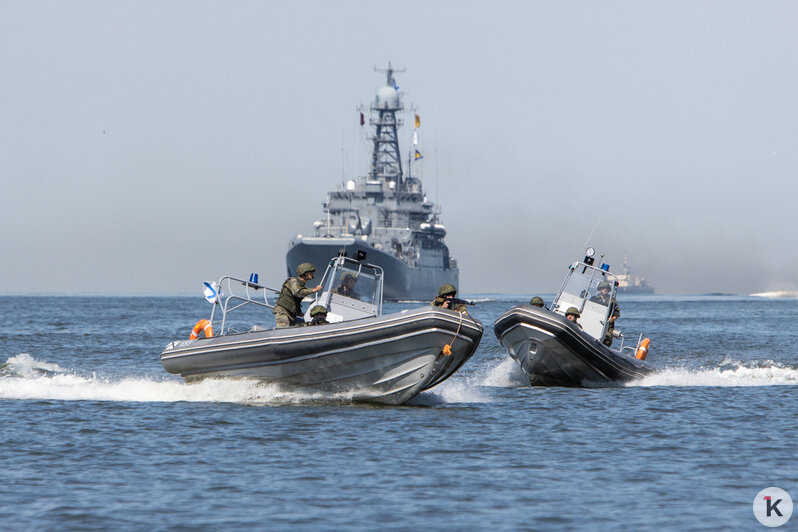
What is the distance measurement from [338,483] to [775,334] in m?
38.7

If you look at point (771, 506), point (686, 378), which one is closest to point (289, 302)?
point (771, 506)

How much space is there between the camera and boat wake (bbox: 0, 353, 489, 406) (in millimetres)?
15766

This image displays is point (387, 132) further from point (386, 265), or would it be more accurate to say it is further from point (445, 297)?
point (445, 297)

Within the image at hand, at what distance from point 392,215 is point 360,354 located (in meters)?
89.4

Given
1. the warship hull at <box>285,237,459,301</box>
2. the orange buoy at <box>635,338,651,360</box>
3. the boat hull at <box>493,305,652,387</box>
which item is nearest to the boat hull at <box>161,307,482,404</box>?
the boat hull at <box>493,305,652,387</box>

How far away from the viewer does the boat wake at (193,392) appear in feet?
51.7

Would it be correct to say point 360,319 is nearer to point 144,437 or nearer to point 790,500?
point 144,437

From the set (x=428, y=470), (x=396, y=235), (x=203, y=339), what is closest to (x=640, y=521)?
(x=428, y=470)

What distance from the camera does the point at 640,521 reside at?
30.0ft

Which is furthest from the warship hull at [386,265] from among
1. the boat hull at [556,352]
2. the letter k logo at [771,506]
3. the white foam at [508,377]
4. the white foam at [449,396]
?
the letter k logo at [771,506]

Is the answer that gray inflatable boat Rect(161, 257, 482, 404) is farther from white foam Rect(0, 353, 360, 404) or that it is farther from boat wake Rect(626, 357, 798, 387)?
boat wake Rect(626, 357, 798, 387)

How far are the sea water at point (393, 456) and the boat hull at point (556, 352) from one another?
1.30ft

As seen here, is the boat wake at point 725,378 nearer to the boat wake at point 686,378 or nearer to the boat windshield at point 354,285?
the boat wake at point 686,378

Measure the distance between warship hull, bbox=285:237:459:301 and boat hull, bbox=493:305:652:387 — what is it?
2264 inches
